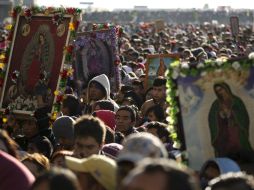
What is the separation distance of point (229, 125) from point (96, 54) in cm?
750

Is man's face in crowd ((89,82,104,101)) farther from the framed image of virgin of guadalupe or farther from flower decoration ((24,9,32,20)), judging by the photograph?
flower decoration ((24,9,32,20))

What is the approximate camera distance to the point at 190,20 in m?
98.0

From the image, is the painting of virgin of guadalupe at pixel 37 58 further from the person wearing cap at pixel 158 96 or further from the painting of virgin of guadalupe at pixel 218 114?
the painting of virgin of guadalupe at pixel 218 114

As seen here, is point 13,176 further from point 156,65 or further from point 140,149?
point 156,65

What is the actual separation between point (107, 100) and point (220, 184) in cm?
595

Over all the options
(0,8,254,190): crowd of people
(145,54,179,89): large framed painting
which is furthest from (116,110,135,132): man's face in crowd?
(145,54,179,89): large framed painting

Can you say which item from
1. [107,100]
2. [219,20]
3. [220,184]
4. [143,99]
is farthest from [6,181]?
[219,20]

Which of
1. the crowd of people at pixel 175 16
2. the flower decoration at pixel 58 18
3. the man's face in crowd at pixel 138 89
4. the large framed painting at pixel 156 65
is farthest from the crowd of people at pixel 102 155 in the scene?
the crowd of people at pixel 175 16

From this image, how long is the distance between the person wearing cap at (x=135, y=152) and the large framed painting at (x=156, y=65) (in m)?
9.54

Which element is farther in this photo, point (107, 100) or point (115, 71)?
point (115, 71)

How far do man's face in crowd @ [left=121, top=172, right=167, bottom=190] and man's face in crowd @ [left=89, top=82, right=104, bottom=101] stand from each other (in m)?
7.24

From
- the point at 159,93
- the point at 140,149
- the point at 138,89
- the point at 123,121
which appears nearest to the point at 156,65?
the point at 138,89

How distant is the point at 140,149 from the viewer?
4.87 m

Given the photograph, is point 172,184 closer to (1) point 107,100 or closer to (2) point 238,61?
(2) point 238,61
